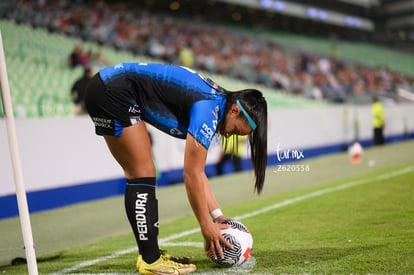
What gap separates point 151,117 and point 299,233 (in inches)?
89.5

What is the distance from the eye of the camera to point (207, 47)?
25.4 metres

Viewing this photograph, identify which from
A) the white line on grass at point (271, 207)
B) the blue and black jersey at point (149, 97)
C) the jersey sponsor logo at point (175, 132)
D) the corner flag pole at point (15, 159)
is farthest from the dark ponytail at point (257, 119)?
the white line on grass at point (271, 207)

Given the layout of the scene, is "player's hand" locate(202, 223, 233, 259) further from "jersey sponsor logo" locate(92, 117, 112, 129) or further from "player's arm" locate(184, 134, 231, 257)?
"jersey sponsor logo" locate(92, 117, 112, 129)

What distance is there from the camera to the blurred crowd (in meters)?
19.2

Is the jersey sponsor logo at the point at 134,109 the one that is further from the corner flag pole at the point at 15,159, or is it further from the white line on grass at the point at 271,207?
the white line on grass at the point at 271,207

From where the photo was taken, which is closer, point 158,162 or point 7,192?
point 7,192

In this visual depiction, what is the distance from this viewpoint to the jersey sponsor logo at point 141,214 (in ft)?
11.9

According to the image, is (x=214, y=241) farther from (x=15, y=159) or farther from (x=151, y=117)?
(x=15, y=159)

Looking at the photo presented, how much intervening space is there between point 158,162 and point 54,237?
14.4ft

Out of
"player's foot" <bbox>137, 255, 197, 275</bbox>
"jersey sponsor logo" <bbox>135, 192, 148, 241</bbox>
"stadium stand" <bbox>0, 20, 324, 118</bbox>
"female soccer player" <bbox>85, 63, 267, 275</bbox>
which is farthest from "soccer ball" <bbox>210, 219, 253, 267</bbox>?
"stadium stand" <bbox>0, 20, 324, 118</bbox>

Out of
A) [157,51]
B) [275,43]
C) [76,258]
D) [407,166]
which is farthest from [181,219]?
[275,43]

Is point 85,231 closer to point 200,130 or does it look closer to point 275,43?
point 200,130

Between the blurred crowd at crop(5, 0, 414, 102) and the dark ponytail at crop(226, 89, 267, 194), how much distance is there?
13571mm

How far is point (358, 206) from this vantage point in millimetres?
6473
